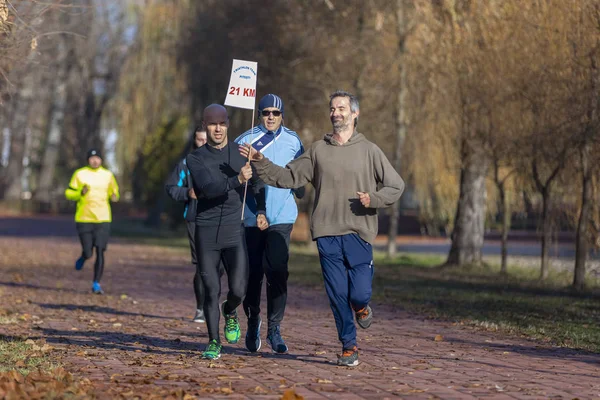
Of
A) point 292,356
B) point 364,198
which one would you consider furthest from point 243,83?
point 292,356

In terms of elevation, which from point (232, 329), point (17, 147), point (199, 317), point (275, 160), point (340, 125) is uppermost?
point (17, 147)

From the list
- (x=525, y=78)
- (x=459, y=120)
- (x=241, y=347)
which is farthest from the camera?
(x=459, y=120)

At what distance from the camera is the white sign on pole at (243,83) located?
985cm

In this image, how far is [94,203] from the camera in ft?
54.3

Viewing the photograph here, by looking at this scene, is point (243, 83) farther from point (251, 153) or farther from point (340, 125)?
point (340, 125)

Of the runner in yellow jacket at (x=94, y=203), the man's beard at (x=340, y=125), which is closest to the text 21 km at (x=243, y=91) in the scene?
the man's beard at (x=340, y=125)

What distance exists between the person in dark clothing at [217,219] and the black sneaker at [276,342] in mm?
556

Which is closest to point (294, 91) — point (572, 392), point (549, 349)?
point (549, 349)

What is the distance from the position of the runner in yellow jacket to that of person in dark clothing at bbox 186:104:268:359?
7361mm

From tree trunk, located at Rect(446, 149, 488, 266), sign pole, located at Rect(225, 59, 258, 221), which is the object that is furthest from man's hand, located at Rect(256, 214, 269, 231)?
tree trunk, located at Rect(446, 149, 488, 266)

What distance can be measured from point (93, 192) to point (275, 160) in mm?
7343

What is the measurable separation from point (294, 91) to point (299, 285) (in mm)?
12689

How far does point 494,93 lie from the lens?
21.0 m

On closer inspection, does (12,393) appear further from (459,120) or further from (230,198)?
(459,120)
